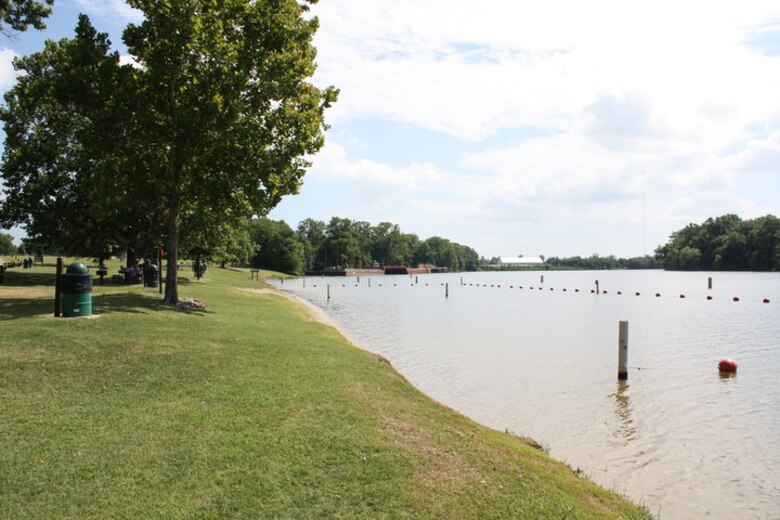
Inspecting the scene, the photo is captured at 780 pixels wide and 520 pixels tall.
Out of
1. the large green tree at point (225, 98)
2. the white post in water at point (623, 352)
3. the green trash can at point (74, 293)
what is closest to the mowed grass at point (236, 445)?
the green trash can at point (74, 293)

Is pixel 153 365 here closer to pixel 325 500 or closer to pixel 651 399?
pixel 325 500

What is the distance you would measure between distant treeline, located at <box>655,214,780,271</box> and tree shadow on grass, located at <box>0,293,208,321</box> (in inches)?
5725

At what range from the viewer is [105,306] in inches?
746

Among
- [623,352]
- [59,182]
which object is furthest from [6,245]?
[623,352]

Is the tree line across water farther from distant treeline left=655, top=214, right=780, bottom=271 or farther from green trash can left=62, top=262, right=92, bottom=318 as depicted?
green trash can left=62, top=262, right=92, bottom=318

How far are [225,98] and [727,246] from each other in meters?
159

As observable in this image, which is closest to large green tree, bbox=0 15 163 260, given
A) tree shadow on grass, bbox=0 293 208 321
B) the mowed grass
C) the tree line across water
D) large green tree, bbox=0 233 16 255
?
tree shadow on grass, bbox=0 293 208 321

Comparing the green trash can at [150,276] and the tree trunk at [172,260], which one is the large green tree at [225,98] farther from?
the green trash can at [150,276]

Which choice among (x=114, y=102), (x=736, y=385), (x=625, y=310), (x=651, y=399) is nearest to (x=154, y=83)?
(x=114, y=102)

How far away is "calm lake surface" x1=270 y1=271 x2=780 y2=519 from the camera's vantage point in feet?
32.2

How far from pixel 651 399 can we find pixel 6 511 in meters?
15.4

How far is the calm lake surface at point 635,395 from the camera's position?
32.2 ft

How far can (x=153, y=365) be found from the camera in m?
11.5

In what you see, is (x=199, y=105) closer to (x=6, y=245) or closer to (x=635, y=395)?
(x=635, y=395)
